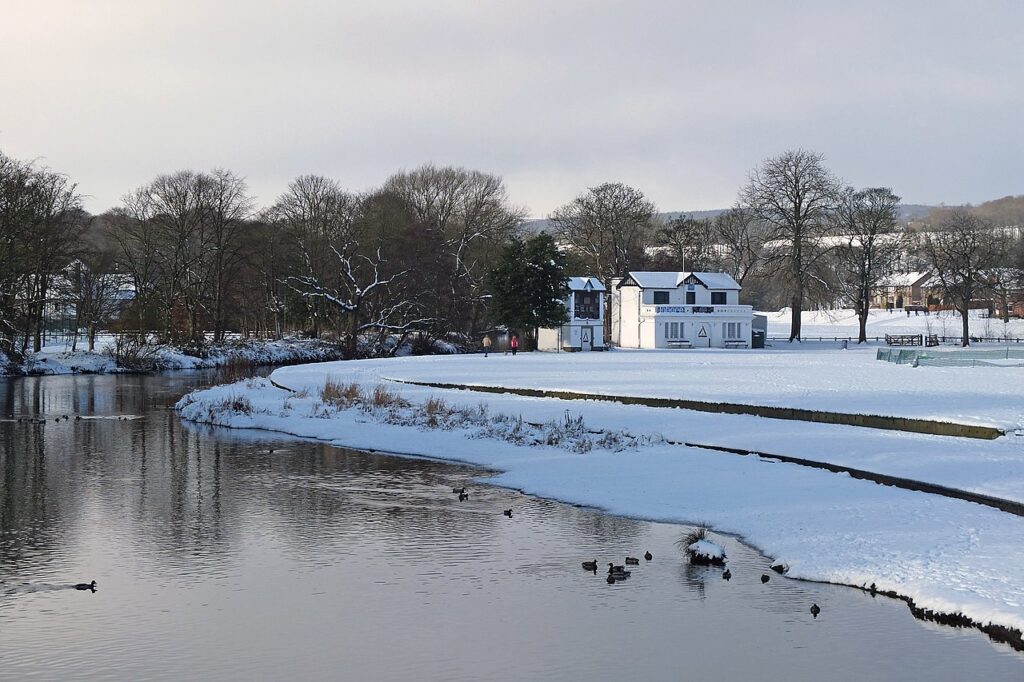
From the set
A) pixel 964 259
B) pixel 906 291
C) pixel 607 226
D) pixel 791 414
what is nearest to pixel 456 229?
pixel 607 226

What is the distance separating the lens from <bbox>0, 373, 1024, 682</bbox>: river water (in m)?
11.7

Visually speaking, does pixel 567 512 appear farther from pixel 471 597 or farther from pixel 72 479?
pixel 72 479

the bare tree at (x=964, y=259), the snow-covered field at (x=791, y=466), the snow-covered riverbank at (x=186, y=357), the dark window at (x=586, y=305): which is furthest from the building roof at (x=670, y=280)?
the snow-covered field at (x=791, y=466)

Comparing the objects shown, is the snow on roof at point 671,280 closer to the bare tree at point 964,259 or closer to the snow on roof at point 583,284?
the snow on roof at point 583,284

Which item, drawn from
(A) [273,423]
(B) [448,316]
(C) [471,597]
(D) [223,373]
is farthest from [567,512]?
(B) [448,316]

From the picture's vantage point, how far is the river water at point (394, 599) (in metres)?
11.7

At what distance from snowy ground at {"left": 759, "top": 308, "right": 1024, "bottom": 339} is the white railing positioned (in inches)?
828

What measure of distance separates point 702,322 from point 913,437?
66.0m

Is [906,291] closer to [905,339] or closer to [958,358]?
[905,339]

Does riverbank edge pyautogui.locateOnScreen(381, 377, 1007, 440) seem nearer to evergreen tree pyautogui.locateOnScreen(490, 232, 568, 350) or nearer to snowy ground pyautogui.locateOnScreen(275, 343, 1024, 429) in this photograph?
snowy ground pyautogui.locateOnScreen(275, 343, 1024, 429)

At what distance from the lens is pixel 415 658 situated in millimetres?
11836

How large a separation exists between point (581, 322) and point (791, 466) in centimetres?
6118

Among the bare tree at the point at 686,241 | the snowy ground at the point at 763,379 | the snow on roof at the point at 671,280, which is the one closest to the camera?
the snowy ground at the point at 763,379

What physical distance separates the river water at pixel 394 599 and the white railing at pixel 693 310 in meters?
68.5
